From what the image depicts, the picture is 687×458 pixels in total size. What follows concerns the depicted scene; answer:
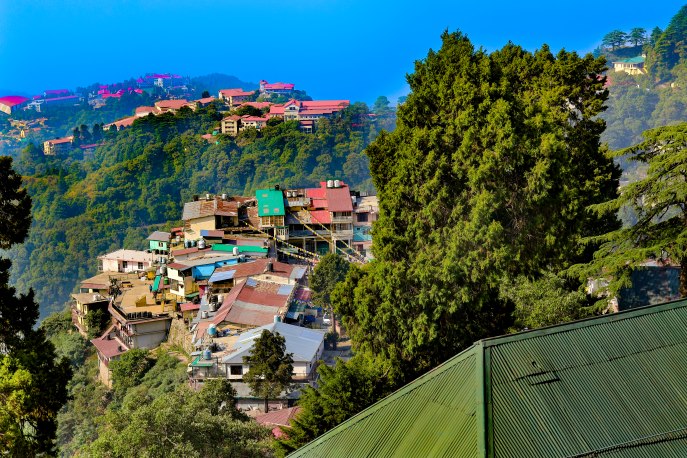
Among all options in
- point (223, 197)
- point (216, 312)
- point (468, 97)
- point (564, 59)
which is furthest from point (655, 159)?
point (223, 197)

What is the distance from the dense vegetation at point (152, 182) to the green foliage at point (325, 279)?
23.7 meters

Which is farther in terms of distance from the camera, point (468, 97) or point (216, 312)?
point (216, 312)

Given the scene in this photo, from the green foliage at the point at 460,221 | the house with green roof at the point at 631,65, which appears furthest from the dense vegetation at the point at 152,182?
the green foliage at the point at 460,221

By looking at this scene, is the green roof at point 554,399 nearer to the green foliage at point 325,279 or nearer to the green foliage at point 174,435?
the green foliage at point 174,435

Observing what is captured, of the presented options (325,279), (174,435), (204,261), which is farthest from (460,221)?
(204,261)

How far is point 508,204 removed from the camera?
36.0 ft

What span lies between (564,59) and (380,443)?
9.23 m

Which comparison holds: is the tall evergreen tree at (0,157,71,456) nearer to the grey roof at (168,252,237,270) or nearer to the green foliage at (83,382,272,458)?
the green foliage at (83,382,272,458)

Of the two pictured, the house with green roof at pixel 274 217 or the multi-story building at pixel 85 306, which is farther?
the house with green roof at pixel 274 217

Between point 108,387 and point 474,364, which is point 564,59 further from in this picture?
point 108,387

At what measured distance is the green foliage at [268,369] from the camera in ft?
51.8

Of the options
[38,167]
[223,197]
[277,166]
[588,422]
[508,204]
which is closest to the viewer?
[588,422]

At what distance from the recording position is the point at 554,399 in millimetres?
5441

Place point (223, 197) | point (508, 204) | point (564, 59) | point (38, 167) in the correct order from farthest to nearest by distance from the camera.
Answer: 1. point (38, 167)
2. point (223, 197)
3. point (564, 59)
4. point (508, 204)
